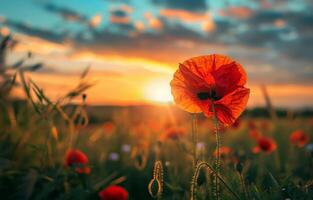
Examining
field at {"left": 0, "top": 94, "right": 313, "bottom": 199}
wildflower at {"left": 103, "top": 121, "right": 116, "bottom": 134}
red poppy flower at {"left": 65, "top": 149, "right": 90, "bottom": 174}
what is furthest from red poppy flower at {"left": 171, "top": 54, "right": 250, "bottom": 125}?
wildflower at {"left": 103, "top": 121, "right": 116, "bottom": 134}

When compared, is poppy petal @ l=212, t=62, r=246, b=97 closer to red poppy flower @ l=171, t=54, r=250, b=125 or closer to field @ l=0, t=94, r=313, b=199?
red poppy flower @ l=171, t=54, r=250, b=125

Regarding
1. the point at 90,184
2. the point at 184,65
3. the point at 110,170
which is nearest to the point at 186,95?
the point at 184,65

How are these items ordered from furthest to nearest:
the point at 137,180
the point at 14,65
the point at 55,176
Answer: the point at 137,180 < the point at 14,65 < the point at 55,176

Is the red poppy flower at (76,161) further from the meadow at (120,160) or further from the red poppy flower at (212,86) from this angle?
the red poppy flower at (212,86)

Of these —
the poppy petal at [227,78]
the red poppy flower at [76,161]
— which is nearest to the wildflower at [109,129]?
the red poppy flower at [76,161]

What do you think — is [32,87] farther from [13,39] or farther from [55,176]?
[13,39]

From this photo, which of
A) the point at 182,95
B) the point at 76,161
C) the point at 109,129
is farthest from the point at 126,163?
the point at 182,95

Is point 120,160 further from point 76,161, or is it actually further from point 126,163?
point 76,161
